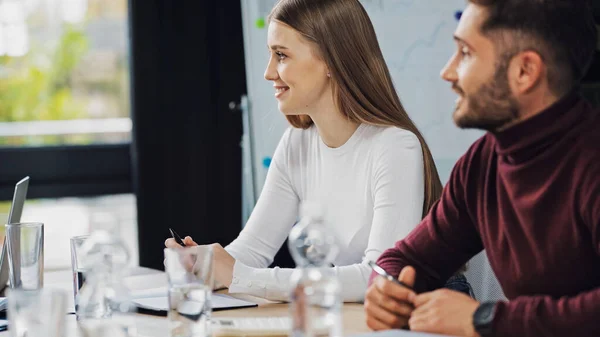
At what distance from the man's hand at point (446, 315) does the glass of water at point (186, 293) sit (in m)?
0.33

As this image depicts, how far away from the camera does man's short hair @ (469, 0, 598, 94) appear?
4.48 ft

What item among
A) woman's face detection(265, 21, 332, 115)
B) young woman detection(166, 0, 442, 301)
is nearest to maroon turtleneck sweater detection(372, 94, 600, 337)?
young woman detection(166, 0, 442, 301)

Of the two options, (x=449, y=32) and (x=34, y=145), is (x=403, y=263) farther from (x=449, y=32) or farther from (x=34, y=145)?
(x=34, y=145)

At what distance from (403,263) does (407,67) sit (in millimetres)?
1773

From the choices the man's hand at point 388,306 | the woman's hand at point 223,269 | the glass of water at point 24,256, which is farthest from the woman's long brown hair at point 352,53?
the glass of water at point 24,256

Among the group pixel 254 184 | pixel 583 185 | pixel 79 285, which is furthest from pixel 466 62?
pixel 254 184

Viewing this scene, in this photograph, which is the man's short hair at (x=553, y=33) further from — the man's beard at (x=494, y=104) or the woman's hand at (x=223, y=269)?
the woman's hand at (x=223, y=269)

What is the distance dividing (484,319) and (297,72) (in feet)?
3.40

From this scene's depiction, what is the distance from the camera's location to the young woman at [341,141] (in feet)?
6.53

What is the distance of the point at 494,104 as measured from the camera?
141 centimetres

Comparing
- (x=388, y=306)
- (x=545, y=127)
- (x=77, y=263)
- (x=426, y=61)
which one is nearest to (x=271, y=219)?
(x=77, y=263)

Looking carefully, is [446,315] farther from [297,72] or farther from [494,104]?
[297,72]

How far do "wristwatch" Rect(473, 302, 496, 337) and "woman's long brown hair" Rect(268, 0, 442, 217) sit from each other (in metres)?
0.88

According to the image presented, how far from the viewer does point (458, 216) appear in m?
1.60
